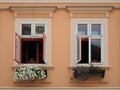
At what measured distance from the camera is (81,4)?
17.0 meters

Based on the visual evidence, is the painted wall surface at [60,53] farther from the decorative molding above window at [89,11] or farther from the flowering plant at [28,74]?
the flowering plant at [28,74]

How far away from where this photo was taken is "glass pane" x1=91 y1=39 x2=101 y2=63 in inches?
667

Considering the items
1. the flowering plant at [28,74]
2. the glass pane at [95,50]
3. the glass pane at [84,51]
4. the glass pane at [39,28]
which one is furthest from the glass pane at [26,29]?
the glass pane at [95,50]

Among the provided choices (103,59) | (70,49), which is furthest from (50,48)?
(103,59)

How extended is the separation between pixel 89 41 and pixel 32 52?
178 centimetres

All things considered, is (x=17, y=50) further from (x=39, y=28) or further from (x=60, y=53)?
(x=60, y=53)

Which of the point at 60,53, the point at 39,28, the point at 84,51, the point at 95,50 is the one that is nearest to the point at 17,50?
the point at 39,28

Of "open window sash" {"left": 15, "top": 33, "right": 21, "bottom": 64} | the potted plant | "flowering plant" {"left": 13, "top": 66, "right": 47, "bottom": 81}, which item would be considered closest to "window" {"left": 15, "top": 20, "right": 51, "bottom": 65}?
"open window sash" {"left": 15, "top": 33, "right": 21, "bottom": 64}

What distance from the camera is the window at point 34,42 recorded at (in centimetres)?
1688

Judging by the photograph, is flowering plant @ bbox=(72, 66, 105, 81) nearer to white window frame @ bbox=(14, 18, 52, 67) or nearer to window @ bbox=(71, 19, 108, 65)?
window @ bbox=(71, 19, 108, 65)

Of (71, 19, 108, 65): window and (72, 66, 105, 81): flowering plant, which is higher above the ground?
(71, 19, 108, 65): window

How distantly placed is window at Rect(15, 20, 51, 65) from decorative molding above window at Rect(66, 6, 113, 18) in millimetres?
827

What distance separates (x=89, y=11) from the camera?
17.0 meters

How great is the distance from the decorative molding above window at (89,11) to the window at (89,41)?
154mm
